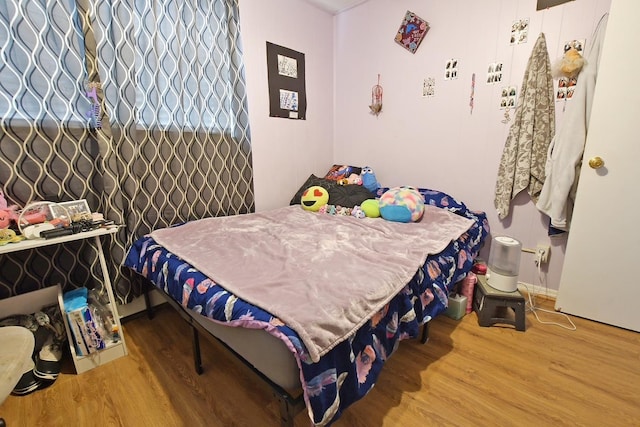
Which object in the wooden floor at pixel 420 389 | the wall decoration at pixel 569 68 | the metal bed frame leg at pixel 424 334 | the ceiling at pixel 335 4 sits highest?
the ceiling at pixel 335 4

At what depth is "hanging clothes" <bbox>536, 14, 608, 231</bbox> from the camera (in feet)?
5.71

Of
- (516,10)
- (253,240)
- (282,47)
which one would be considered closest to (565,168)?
(516,10)

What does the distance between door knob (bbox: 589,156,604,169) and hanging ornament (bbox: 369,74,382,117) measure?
1.58 m

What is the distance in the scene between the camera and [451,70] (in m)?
2.29

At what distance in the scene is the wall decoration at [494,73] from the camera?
6.87 ft

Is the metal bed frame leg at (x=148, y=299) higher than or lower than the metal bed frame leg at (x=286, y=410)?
lower

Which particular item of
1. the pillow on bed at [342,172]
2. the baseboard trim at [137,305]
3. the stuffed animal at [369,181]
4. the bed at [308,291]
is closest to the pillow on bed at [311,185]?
the pillow on bed at [342,172]

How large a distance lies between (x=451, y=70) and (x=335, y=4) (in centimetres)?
124

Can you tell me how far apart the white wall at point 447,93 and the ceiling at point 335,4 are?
52 millimetres

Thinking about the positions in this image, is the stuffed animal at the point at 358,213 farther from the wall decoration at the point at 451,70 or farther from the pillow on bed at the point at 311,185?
the wall decoration at the point at 451,70

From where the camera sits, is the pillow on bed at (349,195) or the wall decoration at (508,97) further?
the pillow on bed at (349,195)

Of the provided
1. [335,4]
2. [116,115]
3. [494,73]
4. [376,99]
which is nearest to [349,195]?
[376,99]

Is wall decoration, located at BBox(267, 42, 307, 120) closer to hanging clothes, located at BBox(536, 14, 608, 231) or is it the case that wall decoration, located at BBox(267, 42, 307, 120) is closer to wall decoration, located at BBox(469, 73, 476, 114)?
wall decoration, located at BBox(469, 73, 476, 114)

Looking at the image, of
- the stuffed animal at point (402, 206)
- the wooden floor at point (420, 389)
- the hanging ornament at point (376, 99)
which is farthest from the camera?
the hanging ornament at point (376, 99)
